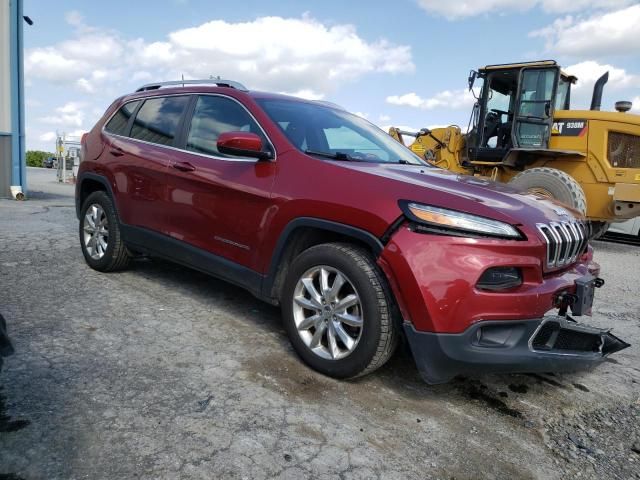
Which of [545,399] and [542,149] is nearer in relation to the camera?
[545,399]

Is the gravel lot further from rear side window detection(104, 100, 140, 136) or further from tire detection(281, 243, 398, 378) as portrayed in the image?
rear side window detection(104, 100, 140, 136)

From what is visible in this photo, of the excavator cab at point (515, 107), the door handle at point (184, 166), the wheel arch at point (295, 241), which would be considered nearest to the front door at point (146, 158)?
the door handle at point (184, 166)

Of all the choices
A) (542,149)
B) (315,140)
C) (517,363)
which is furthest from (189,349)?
(542,149)

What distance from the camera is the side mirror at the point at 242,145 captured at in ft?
10.7

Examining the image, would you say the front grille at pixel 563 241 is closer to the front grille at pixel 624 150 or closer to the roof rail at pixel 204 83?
the roof rail at pixel 204 83

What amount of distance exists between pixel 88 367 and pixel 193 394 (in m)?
0.69

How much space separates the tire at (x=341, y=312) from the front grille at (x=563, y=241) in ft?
2.98

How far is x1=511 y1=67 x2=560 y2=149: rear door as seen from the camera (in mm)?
8914

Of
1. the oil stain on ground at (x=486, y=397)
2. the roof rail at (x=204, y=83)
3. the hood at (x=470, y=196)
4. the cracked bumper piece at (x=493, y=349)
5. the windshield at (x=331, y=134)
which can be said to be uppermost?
the roof rail at (x=204, y=83)

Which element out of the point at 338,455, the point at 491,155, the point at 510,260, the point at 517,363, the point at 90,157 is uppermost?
the point at 491,155

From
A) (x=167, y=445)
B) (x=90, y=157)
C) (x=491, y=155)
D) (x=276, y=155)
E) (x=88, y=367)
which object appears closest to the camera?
(x=167, y=445)

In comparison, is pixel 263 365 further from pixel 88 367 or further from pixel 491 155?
pixel 491 155

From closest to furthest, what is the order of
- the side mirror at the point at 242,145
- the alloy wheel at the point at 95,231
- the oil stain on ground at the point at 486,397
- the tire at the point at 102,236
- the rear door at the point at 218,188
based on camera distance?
the oil stain on ground at the point at 486,397
the side mirror at the point at 242,145
the rear door at the point at 218,188
the tire at the point at 102,236
the alloy wheel at the point at 95,231

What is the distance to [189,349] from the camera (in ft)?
10.7
